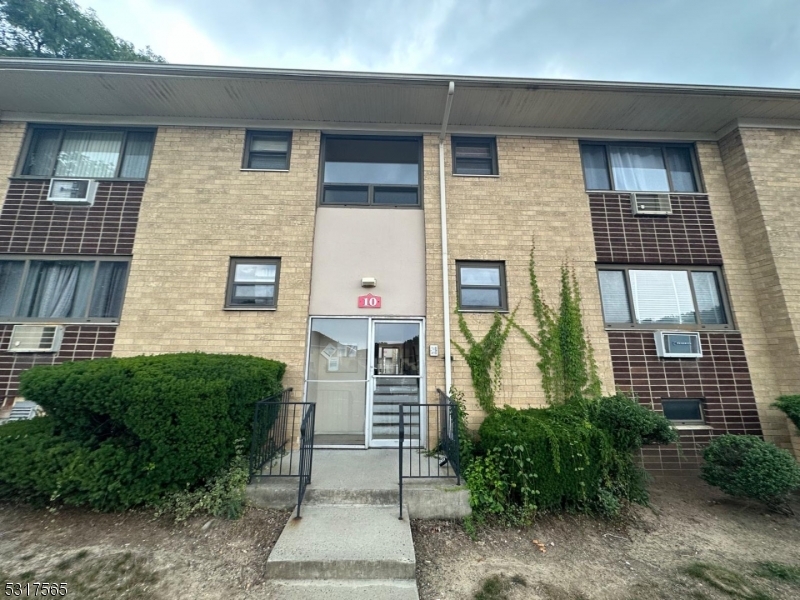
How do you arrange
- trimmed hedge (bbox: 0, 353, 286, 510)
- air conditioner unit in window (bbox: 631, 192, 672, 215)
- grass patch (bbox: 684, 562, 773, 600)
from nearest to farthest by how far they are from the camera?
1. grass patch (bbox: 684, 562, 773, 600)
2. trimmed hedge (bbox: 0, 353, 286, 510)
3. air conditioner unit in window (bbox: 631, 192, 672, 215)

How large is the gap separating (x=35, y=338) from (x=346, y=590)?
6452mm

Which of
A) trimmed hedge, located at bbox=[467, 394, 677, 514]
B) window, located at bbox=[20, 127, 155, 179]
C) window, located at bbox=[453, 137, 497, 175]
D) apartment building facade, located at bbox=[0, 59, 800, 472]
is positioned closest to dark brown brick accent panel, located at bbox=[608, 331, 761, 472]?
apartment building facade, located at bbox=[0, 59, 800, 472]

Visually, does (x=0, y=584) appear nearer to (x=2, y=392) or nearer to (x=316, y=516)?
(x=316, y=516)

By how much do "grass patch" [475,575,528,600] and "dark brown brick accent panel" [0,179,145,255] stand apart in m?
7.21

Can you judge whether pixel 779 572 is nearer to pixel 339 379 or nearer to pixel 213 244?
pixel 339 379

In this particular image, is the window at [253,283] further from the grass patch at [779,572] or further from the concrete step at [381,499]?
the grass patch at [779,572]

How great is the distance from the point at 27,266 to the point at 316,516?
22.3 feet

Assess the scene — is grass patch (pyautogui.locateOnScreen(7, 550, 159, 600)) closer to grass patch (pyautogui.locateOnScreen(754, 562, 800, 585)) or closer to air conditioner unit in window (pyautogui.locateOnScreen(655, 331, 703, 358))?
grass patch (pyautogui.locateOnScreen(754, 562, 800, 585))

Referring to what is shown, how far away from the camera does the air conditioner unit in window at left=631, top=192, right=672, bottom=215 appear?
6340 mm

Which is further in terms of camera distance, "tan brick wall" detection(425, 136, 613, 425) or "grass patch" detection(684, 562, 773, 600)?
"tan brick wall" detection(425, 136, 613, 425)

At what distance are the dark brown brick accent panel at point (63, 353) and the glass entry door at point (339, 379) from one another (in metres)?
3.44

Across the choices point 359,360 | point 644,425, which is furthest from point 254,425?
point 644,425

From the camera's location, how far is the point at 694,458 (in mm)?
5332

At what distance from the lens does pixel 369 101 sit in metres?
6.11
